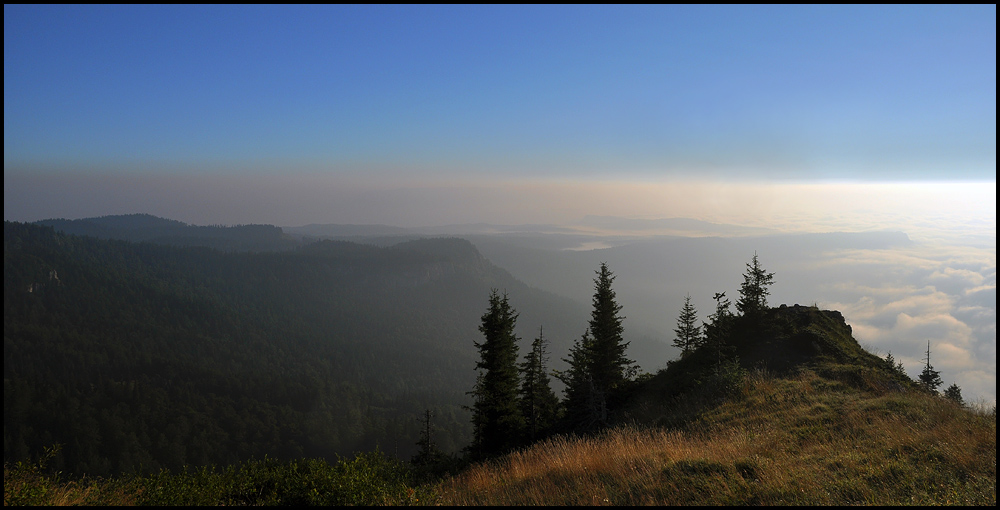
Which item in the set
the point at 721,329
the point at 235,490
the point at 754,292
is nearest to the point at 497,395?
the point at 721,329

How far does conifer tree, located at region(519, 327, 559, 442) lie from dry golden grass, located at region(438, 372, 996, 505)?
16.7 meters

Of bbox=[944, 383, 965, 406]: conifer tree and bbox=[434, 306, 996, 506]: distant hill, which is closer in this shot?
bbox=[434, 306, 996, 506]: distant hill

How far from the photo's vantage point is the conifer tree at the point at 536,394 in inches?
1137

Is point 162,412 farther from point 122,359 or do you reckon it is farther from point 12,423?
point 122,359

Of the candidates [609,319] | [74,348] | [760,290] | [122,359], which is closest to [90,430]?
[122,359]

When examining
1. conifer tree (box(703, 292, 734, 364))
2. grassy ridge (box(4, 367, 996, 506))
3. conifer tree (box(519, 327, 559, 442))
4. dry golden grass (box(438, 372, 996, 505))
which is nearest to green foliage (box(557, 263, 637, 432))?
conifer tree (box(519, 327, 559, 442))

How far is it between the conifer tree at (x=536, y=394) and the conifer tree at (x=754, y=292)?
39.8 ft

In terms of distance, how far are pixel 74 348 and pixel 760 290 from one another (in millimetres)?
273256

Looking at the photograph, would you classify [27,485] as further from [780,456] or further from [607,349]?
[607,349]

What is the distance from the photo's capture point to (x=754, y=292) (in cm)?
2591

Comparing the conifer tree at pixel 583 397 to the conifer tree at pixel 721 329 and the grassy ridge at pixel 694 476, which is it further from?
the grassy ridge at pixel 694 476

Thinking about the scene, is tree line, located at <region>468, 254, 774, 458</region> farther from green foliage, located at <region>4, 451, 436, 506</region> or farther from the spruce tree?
green foliage, located at <region>4, 451, 436, 506</region>

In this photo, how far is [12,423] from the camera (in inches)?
5212

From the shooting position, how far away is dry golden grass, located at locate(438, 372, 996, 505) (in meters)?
7.85
